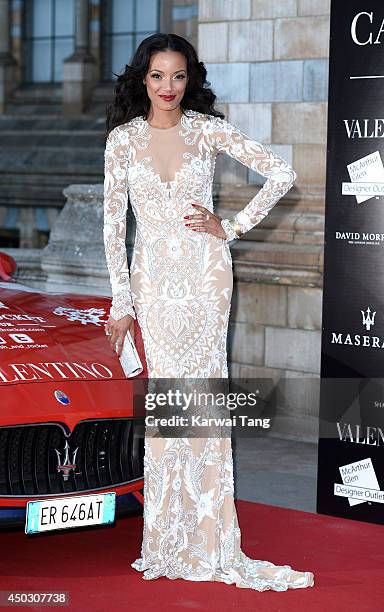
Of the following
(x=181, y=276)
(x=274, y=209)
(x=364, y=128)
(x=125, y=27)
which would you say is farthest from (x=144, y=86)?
(x=125, y=27)

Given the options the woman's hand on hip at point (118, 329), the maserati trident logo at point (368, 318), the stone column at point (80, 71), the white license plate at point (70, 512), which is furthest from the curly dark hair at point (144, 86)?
the stone column at point (80, 71)

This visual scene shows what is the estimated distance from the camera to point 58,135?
17.2 metres

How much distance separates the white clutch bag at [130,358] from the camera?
210 inches

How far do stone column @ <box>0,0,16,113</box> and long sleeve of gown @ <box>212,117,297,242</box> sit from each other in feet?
43.1

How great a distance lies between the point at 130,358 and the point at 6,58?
43.4ft

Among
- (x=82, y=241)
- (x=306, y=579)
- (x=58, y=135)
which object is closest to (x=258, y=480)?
(x=306, y=579)

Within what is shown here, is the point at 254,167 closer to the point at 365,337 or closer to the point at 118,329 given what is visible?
the point at 118,329

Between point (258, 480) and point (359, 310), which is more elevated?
point (359, 310)

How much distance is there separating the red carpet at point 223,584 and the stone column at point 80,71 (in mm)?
11155

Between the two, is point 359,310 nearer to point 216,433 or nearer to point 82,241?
point 216,433

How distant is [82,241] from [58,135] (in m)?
8.07

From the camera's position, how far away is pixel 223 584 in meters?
5.21

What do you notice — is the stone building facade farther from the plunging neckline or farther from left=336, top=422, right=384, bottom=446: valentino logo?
the plunging neckline

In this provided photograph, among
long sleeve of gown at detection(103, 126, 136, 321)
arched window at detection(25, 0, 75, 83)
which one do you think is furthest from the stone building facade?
arched window at detection(25, 0, 75, 83)
